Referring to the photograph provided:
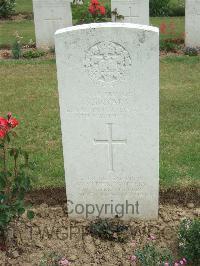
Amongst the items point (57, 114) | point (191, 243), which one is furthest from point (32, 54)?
point (191, 243)

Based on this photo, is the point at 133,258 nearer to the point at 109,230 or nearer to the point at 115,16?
the point at 109,230

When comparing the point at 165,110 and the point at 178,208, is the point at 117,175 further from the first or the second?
the point at 165,110

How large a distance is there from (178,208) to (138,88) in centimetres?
137

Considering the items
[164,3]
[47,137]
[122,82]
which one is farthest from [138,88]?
[164,3]

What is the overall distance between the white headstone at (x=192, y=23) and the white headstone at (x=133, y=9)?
95 centimetres

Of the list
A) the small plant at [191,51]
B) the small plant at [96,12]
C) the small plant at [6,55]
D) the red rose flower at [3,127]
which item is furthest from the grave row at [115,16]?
the red rose flower at [3,127]

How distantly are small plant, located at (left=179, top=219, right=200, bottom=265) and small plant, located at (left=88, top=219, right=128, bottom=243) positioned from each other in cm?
55

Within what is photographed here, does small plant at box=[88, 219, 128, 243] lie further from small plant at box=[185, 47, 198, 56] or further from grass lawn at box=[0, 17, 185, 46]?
grass lawn at box=[0, 17, 185, 46]

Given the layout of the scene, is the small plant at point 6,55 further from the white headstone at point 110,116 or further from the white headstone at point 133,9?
the white headstone at point 110,116

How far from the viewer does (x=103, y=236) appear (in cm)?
448

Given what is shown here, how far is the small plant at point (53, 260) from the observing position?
3938 mm

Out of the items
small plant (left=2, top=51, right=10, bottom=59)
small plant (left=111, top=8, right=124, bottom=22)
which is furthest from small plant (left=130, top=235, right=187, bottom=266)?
small plant (left=2, top=51, right=10, bottom=59)

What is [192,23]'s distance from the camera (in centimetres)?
1187

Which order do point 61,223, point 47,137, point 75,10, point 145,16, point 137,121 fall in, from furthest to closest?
1. point 75,10
2. point 145,16
3. point 47,137
4. point 61,223
5. point 137,121
